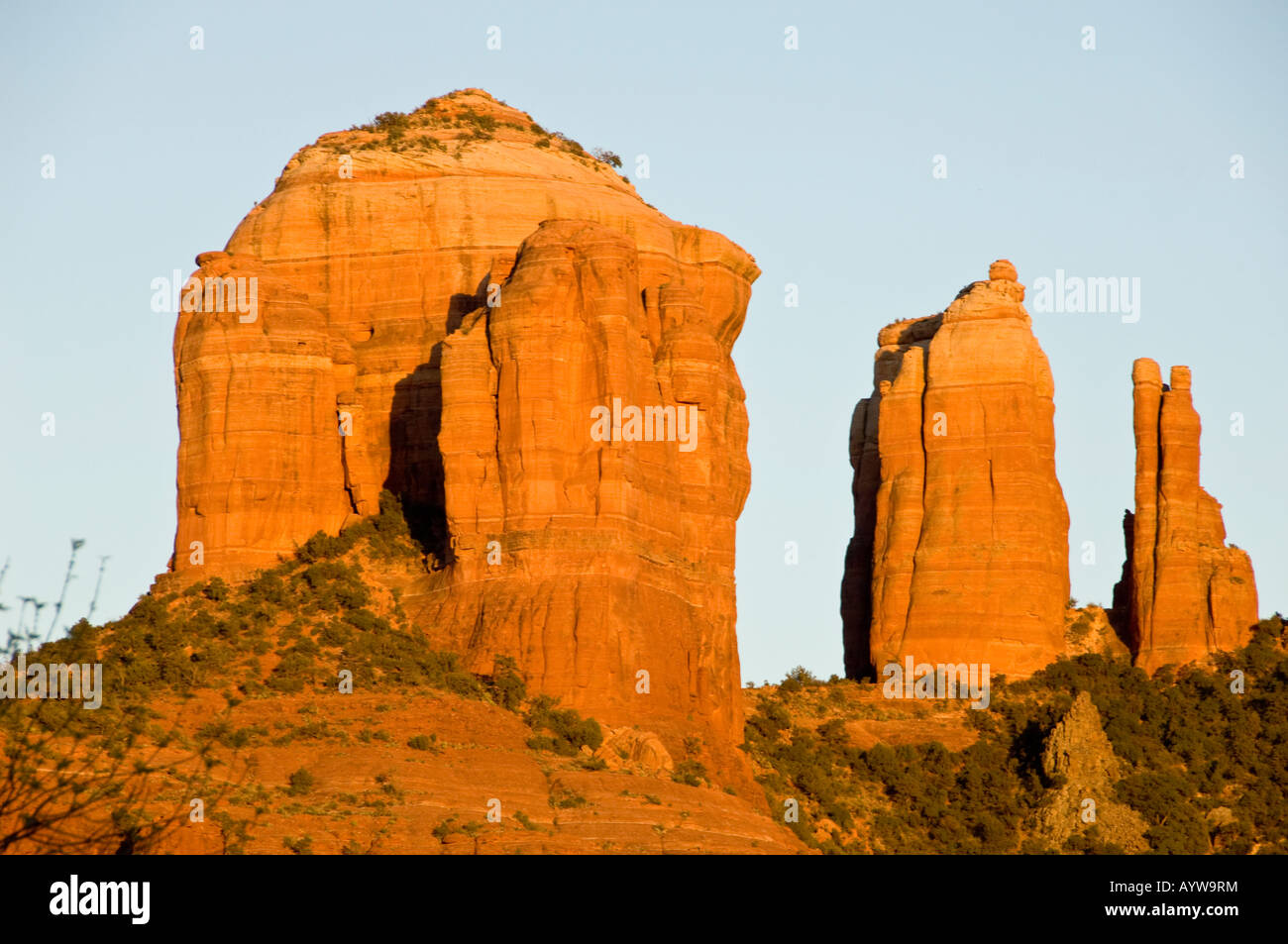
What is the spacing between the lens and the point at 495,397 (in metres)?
79.8

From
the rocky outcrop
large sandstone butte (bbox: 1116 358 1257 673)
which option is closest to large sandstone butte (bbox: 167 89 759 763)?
the rocky outcrop

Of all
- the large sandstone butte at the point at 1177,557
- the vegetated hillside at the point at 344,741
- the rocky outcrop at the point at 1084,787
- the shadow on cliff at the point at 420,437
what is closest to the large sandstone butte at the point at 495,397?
the shadow on cliff at the point at 420,437

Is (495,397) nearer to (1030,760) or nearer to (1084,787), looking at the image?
(1084,787)

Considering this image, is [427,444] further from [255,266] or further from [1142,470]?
[1142,470]

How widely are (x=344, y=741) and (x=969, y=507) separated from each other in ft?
127

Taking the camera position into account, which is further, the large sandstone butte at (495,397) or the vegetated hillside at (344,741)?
the large sandstone butte at (495,397)

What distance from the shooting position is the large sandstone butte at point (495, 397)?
77562 millimetres

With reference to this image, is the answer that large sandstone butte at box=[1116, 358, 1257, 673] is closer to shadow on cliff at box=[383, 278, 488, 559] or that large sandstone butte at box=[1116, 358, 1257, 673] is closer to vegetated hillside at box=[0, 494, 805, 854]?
vegetated hillside at box=[0, 494, 805, 854]

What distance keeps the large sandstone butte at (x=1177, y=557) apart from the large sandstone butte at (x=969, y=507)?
10.4 feet

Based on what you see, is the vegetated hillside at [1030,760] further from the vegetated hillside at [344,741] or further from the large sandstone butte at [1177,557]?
the vegetated hillside at [344,741]

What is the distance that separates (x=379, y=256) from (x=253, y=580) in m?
13.6

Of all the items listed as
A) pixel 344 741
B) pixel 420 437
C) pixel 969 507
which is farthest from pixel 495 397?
pixel 969 507
